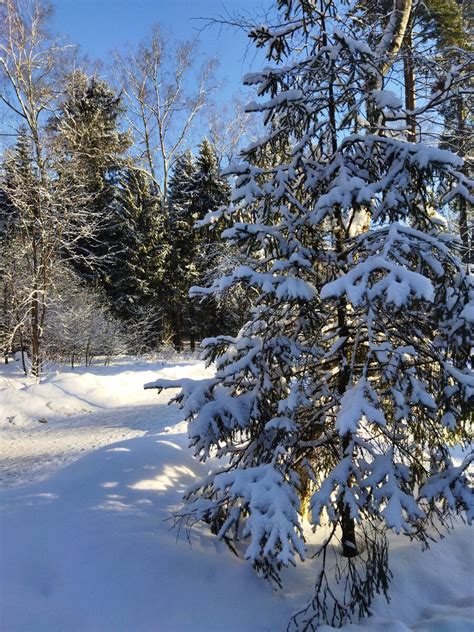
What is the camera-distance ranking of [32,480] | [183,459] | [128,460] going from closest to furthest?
[128,460] → [183,459] → [32,480]

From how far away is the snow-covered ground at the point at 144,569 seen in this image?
2646 millimetres

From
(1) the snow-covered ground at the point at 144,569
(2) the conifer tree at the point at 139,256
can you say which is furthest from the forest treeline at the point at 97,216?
(1) the snow-covered ground at the point at 144,569

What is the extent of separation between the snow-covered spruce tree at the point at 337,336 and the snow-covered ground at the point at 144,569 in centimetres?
28

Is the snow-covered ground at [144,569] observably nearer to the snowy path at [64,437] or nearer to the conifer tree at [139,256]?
the snowy path at [64,437]

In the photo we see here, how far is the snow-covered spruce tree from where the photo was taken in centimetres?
252

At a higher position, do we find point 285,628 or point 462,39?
point 462,39

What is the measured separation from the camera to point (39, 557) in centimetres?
300

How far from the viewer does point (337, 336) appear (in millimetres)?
3449

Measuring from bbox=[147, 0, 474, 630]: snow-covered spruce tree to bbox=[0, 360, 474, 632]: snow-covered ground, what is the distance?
281 mm

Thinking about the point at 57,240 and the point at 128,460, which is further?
the point at 57,240

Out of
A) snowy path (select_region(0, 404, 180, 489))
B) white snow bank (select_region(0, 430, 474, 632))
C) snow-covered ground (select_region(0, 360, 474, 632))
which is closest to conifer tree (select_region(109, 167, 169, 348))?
snowy path (select_region(0, 404, 180, 489))

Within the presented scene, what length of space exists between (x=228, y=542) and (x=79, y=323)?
1447cm

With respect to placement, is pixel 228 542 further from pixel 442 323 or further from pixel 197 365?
pixel 197 365

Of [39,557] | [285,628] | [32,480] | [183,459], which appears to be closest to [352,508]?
[285,628]
